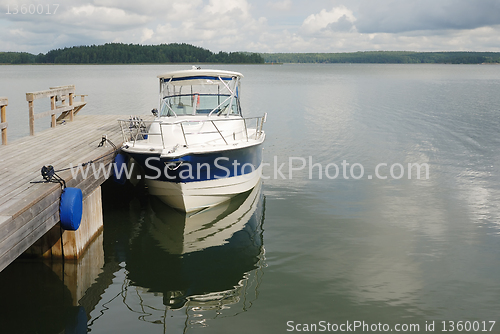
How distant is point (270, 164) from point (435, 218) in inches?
245

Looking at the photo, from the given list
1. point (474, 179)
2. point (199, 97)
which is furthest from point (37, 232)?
point (474, 179)

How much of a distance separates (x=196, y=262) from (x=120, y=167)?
3182mm

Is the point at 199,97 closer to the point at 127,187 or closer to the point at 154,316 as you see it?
the point at 127,187

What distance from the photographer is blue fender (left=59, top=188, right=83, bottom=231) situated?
6.48 meters

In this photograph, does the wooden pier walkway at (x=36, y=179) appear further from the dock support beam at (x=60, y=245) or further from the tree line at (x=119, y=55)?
the tree line at (x=119, y=55)

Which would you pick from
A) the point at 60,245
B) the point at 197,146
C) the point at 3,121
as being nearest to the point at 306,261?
the point at 197,146

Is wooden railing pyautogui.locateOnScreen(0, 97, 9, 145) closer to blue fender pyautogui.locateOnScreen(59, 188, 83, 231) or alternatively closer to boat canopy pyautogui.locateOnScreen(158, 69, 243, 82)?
boat canopy pyautogui.locateOnScreen(158, 69, 243, 82)

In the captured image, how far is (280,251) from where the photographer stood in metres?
8.21

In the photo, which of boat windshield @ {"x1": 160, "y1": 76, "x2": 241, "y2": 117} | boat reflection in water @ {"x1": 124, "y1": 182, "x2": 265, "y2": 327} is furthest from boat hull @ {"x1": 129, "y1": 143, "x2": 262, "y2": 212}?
boat windshield @ {"x1": 160, "y1": 76, "x2": 241, "y2": 117}

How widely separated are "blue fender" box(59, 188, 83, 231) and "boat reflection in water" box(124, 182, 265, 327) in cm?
131

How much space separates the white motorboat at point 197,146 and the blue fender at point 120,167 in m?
0.30

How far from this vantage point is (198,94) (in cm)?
1118

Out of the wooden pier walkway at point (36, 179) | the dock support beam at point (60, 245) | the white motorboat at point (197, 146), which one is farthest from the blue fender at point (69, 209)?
the white motorboat at point (197, 146)

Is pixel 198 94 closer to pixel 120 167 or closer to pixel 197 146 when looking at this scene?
pixel 197 146
